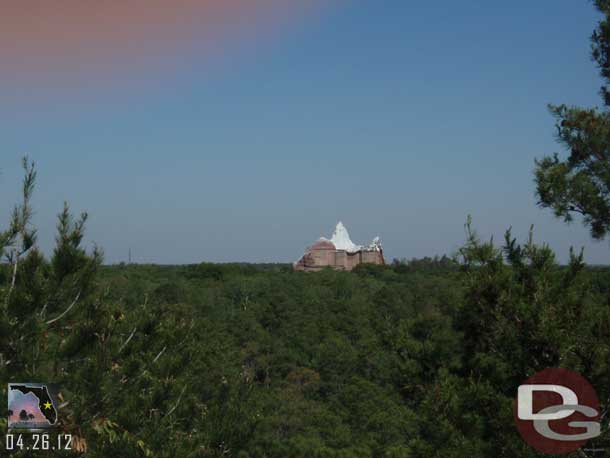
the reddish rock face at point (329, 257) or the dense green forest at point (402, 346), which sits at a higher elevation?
the reddish rock face at point (329, 257)

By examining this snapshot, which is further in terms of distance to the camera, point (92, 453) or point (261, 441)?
point (261, 441)

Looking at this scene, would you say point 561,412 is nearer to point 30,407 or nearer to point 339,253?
point 30,407

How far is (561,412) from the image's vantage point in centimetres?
583

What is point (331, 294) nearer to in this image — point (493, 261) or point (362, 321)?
point (362, 321)

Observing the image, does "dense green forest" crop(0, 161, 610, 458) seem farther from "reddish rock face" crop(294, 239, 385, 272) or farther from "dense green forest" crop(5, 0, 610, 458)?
"reddish rock face" crop(294, 239, 385, 272)

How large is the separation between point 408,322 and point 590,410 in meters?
3.76

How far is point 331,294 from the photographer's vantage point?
182 ft

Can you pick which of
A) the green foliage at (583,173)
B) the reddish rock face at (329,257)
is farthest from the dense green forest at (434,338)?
the reddish rock face at (329,257)

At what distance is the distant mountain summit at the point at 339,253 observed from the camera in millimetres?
121688

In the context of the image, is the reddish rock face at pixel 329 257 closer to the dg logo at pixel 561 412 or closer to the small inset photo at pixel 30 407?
the small inset photo at pixel 30 407

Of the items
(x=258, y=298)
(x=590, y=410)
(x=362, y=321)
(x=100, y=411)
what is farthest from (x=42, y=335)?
(x=258, y=298)

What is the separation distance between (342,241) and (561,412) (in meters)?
122

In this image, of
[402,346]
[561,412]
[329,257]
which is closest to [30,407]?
[402,346]

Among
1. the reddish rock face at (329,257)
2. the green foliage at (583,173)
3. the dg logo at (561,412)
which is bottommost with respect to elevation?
the dg logo at (561,412)
